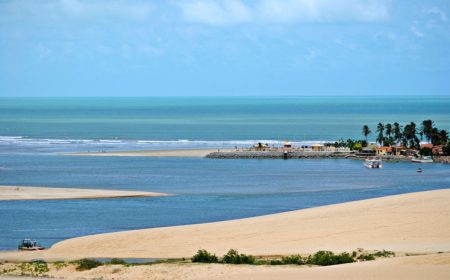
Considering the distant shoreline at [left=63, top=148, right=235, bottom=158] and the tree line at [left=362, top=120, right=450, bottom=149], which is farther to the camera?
the tree line at [left=362, top=120, right=450, bottom=149]

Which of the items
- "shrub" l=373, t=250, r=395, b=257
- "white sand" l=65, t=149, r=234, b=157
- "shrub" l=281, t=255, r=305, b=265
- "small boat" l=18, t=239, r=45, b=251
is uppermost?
"white sand" l=65, t=149, r=234, b=157

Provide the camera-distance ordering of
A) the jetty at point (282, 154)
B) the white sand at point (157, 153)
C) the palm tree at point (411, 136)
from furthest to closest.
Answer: the palm tree at point (411, 136) → the white sand at point (157, 153) → the jetty at point (282, 154)

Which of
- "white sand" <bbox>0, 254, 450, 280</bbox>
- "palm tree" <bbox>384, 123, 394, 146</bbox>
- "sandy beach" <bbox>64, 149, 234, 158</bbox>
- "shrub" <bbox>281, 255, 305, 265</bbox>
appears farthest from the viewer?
"palm tree" <bbox>384, 123, 394, 146</bbox>

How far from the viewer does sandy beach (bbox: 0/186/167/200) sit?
69.9 metres

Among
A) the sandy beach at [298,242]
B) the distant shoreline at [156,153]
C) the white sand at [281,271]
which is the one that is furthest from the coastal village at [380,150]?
the white sand at [281,271]

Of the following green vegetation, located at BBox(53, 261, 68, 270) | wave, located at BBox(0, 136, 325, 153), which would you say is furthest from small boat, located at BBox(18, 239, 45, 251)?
wave, located at BBox(0, 136, 325, 153)

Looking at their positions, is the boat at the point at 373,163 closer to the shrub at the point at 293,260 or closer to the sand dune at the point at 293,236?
the sand dune at the point at 293,236

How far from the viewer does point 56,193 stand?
71938 mm

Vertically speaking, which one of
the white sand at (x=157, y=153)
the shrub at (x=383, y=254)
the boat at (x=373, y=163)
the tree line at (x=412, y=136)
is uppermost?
the tree line at (x=412, y=136)

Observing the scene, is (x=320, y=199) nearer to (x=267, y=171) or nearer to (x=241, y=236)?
(x=241, y=236)

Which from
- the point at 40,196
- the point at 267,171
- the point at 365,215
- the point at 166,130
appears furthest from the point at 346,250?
the point at 166,130

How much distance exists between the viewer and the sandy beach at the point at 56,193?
69.9 meters

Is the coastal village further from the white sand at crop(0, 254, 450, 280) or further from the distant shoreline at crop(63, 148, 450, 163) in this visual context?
the white sand at crop(0, 254, 450, 280)

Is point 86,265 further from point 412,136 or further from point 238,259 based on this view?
point 412,136
